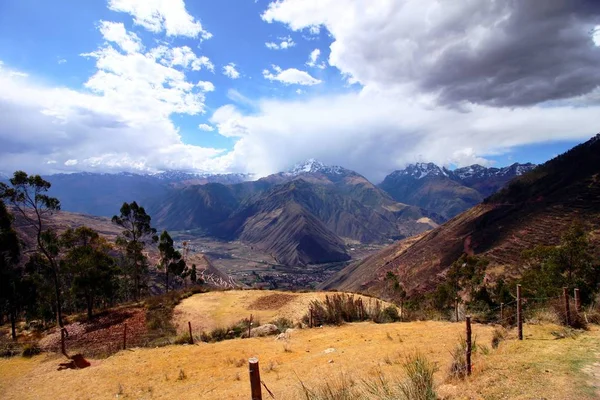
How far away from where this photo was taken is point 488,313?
20.1 m

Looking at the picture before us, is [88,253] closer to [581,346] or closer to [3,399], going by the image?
[3,399]

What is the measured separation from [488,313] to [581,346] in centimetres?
1031

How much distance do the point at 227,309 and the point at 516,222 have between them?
321 feet

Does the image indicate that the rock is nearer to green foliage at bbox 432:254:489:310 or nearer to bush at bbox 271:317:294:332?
bush at bbox 271:317:294:332

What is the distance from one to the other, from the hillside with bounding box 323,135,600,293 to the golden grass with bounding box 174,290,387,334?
5714 cm

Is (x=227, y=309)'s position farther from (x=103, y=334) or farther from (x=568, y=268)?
(x=568, y=268)

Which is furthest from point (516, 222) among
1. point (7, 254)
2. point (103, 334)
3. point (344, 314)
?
point (7, 254)

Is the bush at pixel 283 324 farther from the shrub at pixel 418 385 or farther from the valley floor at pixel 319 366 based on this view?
the shrub at pixel 418 385

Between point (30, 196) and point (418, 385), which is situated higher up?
point (30, 196)

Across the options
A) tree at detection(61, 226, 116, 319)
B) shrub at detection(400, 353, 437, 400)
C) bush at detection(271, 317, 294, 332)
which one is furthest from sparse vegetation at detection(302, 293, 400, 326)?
tree at detection(61, 226, 116, 319)

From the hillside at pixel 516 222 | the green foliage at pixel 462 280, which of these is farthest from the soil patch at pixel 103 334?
the hillside at pixel 516 222

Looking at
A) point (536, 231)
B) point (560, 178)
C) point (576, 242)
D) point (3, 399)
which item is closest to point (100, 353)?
point (3, 399)

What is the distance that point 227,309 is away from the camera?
31.1 metres

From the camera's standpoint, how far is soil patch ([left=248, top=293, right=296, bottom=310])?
31.0 m
